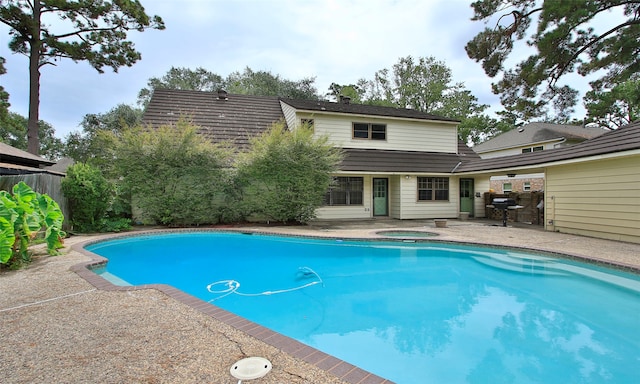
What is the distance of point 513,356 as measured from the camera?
3.56 metres

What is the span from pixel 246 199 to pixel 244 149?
105 inches

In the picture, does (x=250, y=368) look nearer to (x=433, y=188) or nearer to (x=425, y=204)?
(x=425, y=204)

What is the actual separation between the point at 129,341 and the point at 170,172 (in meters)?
9.82

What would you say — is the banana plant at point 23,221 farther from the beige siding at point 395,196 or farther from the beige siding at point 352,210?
the beige siding at point 395,196

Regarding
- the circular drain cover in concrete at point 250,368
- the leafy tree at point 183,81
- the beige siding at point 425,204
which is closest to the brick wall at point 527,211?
the beige siding at point 425,204

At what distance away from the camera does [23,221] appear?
5.58m

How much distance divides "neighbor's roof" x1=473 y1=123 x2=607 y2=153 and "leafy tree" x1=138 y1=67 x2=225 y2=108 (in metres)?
24.9

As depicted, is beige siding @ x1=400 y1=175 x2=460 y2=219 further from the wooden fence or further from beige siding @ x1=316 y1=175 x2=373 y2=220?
the wooden fence

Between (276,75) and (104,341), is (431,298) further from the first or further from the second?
(276,75)

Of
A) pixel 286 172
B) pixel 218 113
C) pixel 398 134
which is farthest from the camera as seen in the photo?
pixel 398 134

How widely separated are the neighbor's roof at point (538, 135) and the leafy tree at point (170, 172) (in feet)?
74.8

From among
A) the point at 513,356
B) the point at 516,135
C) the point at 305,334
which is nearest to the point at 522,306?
the point at 513,356

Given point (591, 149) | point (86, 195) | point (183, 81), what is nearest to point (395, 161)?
point (591, 149)

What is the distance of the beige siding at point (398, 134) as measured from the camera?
1499 centimetres
